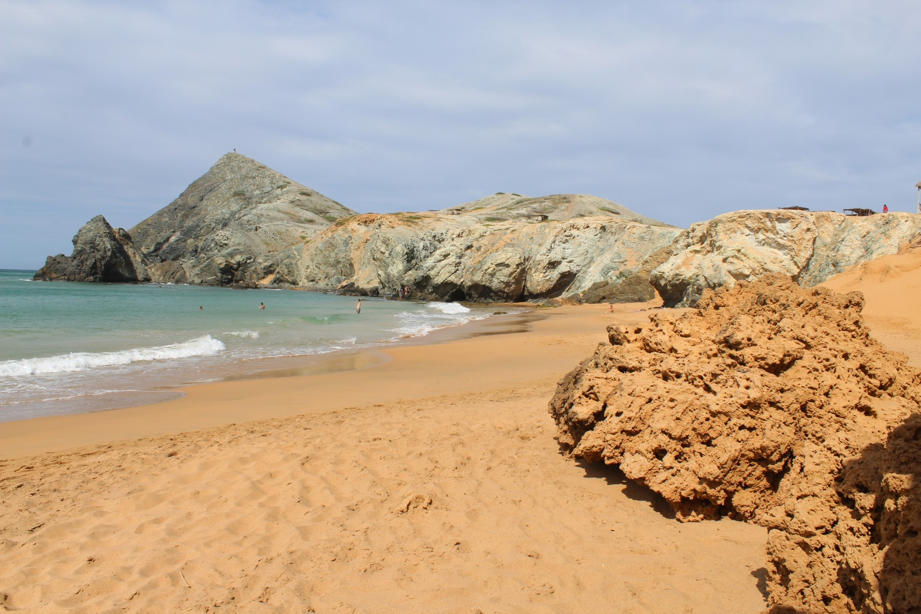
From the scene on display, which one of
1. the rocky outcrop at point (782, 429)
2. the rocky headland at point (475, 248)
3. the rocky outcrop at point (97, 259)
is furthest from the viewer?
the rocky outcrop at point (97, 259)

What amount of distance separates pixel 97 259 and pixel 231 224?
21.1 meters

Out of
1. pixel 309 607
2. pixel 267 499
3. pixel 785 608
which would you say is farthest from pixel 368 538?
pixel 785 608

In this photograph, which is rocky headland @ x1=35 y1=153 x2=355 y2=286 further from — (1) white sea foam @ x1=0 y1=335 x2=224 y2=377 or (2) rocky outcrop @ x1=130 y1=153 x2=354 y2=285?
(1) white sea foam @ x1=0 y1=335 x2=224 y2=377

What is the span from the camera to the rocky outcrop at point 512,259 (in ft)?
117

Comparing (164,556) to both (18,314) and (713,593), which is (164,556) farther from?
(18,314)

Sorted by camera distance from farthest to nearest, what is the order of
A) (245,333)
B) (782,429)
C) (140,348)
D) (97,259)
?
(97,259)
(245,333)
(140,348)
(782,429)

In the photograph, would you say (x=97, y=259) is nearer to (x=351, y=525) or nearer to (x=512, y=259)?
(x=512, y=259)

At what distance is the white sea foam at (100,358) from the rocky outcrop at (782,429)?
10.7m

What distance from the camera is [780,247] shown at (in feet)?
77.3

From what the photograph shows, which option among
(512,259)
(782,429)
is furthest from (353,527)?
(512,259)

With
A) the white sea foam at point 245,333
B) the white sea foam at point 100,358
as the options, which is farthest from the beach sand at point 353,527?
the white sea foam at point 245,333

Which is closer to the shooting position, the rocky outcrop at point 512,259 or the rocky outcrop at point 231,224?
the rocky outcrop at point 512,259

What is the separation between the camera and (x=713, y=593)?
107 inches

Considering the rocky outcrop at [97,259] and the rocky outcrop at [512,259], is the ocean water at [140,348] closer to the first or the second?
the rocky outcrop at [512,259]
